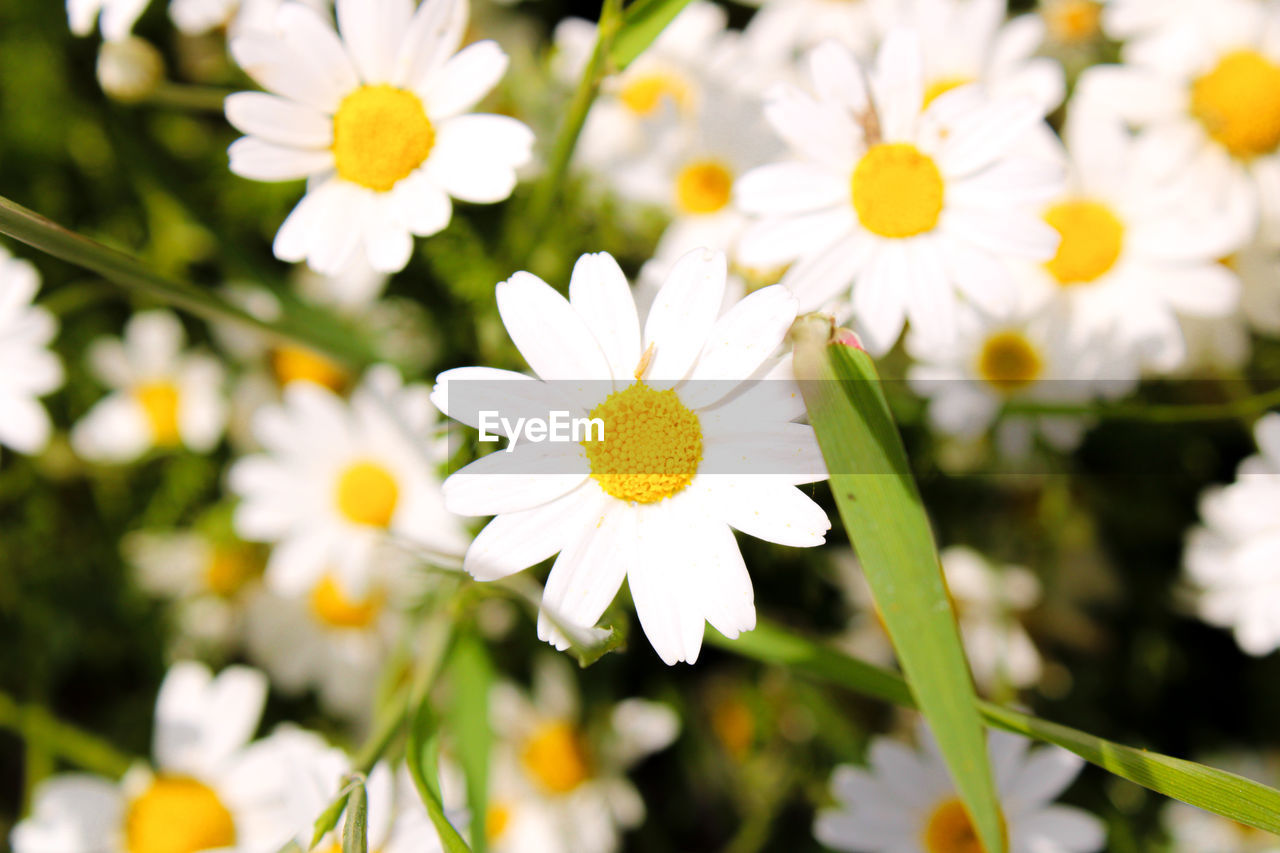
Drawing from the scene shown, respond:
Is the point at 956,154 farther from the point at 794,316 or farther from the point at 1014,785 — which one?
the point at 1014,785

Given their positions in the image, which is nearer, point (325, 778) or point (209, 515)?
point (325, 778)

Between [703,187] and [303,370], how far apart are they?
85 cm

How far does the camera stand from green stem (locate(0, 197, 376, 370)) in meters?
0.88

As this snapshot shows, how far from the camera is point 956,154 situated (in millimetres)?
1088

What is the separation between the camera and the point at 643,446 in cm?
87

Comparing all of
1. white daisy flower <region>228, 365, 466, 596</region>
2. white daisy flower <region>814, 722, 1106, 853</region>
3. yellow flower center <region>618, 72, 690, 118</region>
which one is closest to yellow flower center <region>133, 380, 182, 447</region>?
white daisy flower <region>228, 365, 466, 596</region>

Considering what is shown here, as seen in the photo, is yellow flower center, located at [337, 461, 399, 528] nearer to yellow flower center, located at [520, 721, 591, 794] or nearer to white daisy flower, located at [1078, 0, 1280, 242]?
yellow flower center, located at [520, 721, 591, 794]

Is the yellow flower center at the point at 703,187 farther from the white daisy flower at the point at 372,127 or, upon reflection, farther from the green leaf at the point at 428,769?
the green leaf at the point at 428,769

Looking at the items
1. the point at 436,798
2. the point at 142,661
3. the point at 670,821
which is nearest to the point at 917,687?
the point at 436,798

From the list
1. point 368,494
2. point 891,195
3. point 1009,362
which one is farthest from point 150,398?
point 1009,362

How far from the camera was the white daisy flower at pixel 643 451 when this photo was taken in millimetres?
858

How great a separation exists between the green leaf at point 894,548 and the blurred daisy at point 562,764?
95cm

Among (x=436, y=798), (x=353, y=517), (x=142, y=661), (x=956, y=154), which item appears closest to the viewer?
(x=436, y=798)

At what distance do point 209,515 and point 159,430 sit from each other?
0.19m
